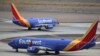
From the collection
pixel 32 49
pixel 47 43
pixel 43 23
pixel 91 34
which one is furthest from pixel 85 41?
pixel 43 23

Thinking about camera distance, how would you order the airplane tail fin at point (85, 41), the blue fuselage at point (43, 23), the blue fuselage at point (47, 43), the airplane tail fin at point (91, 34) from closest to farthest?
→ 1. the airplane tail fin at point (85, 41)
2. the airplane tail fin at point (91, 34)
3. the blue fuselage at point (47, 43)
4. the blue fuselage at point (43, 23)

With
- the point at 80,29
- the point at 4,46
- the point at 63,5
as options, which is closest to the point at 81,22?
the point at 80,29

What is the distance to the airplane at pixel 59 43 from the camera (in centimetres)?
4938

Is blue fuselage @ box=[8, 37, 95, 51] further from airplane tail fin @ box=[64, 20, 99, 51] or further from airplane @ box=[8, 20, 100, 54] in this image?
airplane tail fin @ box=[64, 20, 99, 51]

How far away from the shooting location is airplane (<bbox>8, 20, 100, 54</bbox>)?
4938 cm

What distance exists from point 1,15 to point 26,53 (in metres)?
56.3

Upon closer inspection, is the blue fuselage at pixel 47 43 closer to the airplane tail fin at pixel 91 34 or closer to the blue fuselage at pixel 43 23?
the airplane tail fin at pixel 91 34

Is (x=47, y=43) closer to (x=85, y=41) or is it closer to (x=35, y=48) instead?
(x=35, y=48)

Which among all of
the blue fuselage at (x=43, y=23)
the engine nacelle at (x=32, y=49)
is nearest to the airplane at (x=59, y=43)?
the engine nacelle at (x=32, y=49)

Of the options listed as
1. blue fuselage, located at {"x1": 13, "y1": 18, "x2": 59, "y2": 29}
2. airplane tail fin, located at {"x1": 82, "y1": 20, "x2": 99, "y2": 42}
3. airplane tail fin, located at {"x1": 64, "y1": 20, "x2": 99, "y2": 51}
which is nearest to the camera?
airplane tail fin, located at {"x1": 64, "y1": 20, "x2": 99, "y2": 51}

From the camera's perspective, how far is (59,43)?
164 ft

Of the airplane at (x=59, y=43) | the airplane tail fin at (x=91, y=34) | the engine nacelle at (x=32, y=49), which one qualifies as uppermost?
the airplane tail fin at (x=91, y=34)

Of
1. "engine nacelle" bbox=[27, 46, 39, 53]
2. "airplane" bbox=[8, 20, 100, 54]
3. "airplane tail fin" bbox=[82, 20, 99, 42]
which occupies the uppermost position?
"airplane tail fin" bbox=[82, 20, 99, 42]

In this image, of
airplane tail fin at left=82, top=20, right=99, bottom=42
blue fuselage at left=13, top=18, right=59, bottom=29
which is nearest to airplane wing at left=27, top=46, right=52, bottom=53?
airplane tail fin at left=82, top=20, right=99, bottom=42
